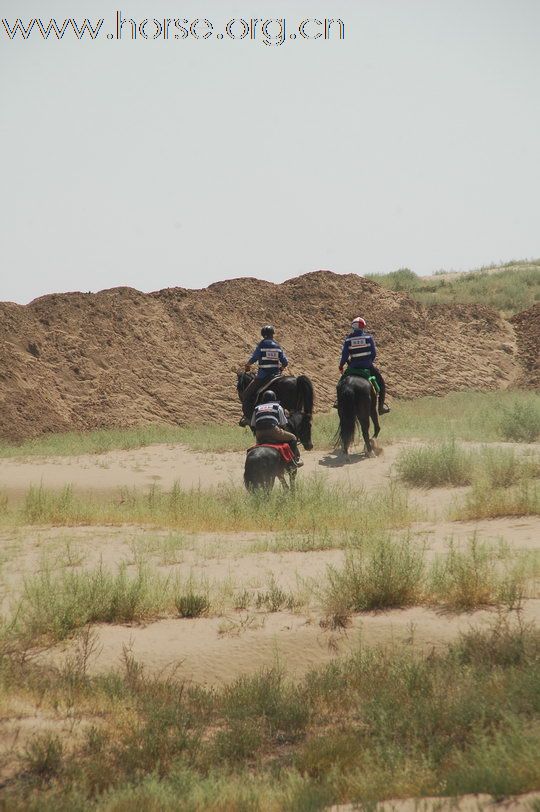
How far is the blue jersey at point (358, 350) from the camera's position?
1911 centimetres

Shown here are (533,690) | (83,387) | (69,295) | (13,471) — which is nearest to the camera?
(533,690)

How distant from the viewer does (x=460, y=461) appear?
1600cm

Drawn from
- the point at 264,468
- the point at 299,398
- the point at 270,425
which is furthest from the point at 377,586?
the point at 299,398

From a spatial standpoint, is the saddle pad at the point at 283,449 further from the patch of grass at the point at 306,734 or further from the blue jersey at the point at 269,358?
the patch of grass at the point at 306,734

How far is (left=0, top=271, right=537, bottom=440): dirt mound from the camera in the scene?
3066 centimetres

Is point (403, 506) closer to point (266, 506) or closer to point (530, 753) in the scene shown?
Result: point (266, 506)

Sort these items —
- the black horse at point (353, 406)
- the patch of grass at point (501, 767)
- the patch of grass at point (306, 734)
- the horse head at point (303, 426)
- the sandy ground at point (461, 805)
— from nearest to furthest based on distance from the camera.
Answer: the sandy ground at point (461, 805) < the patch of grass at point (501, 767) < the patch of grass at point (306, 734) < the horse head at point (303, 426) < the black horse at point (353, 406)

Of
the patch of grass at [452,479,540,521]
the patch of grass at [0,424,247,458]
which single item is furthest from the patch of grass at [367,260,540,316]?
the patch of grass at [452,479,540,521]

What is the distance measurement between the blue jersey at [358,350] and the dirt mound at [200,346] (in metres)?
12.2

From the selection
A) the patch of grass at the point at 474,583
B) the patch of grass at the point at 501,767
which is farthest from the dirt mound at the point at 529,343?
the patch of grass at the point at 501,767

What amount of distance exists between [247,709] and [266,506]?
6.68 m

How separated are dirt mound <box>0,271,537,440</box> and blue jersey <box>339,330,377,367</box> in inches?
481

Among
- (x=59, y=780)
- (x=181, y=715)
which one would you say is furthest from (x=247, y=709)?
(x=59, y=780)

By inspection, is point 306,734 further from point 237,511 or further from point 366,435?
point 366,435
